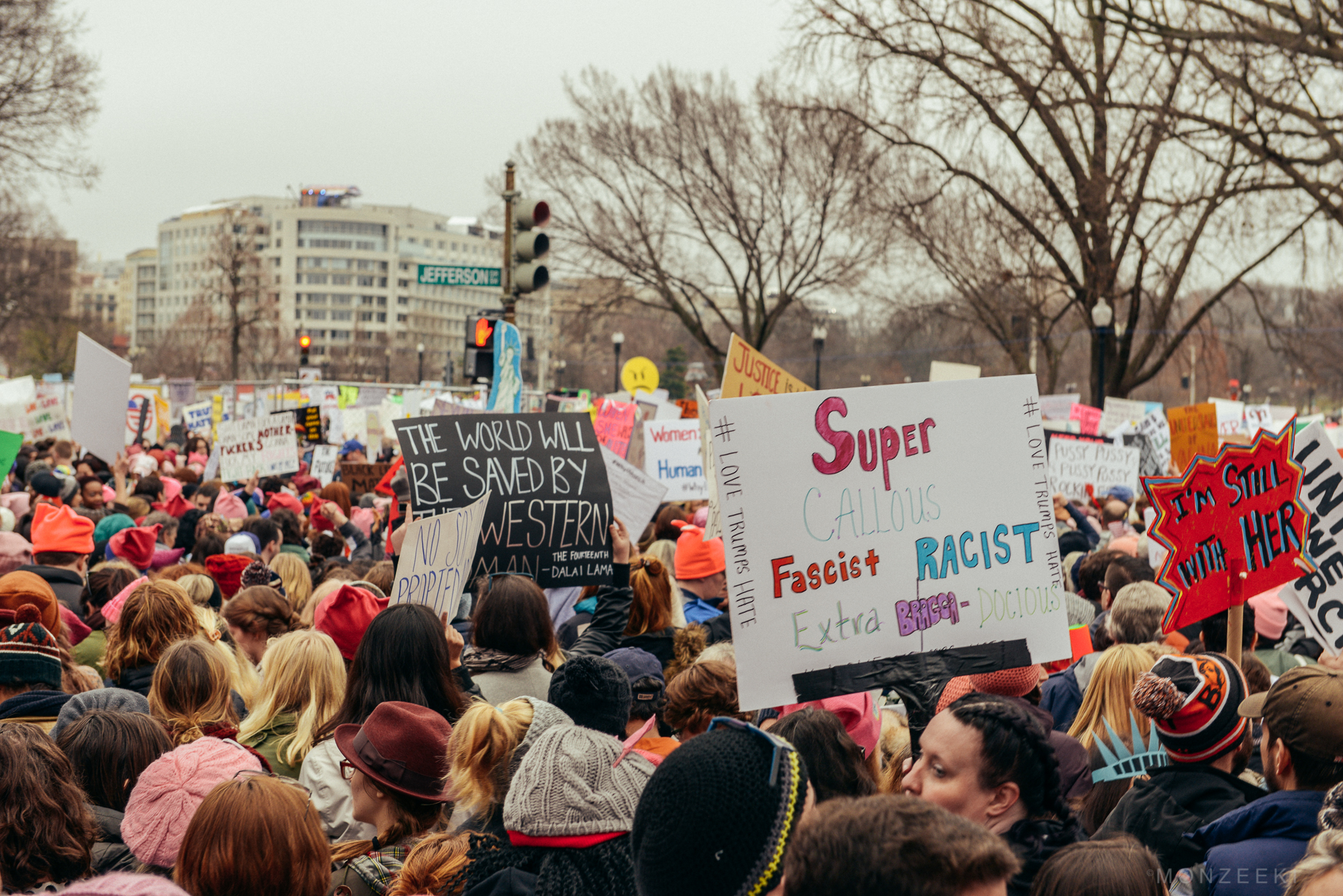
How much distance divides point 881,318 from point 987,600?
1127 inches

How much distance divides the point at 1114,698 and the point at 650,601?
2414 millimetres

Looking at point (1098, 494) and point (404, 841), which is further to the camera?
point (1098, 494)

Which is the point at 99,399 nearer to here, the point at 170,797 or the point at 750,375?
the point at 750,375

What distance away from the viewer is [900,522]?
4.07 meters

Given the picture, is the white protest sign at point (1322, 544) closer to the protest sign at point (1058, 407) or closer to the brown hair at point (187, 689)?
the brown hair at point (187, 689)

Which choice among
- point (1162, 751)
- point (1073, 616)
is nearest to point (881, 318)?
point (1073, 616)

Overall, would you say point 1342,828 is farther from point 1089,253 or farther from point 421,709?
point 1089,253

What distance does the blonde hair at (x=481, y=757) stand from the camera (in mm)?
3197

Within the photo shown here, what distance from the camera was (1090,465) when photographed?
12734 mm

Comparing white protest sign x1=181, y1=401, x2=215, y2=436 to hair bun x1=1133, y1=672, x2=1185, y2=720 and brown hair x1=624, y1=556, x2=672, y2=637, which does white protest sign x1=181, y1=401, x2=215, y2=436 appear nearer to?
brown hair x1=624, y1=556, x2=672, y2=637

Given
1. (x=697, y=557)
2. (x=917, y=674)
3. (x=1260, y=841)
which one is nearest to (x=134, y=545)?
(x=697, y=557)

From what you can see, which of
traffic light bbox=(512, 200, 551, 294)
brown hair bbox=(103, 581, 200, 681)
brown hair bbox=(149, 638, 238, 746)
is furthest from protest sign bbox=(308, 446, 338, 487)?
brown hair bbox=(149, 638, 238, 746)

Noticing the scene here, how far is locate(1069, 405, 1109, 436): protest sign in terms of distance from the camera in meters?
19.5

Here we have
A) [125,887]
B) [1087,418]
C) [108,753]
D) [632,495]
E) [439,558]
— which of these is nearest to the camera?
Result: [125,887]
